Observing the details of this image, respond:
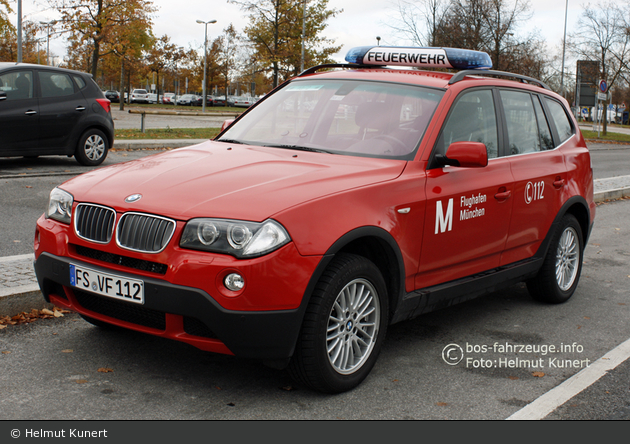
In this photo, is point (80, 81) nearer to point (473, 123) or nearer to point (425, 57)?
point (425, 57)

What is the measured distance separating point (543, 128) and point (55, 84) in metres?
9.44

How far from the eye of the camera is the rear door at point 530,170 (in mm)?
4953

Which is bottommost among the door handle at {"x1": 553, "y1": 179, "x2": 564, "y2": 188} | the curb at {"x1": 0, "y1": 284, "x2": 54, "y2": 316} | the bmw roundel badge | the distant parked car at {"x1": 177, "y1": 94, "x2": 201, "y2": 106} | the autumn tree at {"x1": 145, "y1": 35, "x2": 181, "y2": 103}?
the curb at {"x1": 0, "y1": 284, "x2": 54, "y2": 316}

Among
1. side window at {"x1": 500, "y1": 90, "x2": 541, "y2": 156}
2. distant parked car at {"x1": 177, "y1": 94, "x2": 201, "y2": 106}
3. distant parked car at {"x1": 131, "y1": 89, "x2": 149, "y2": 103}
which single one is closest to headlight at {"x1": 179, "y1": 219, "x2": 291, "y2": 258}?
side window at {"x1": 500, "y1": 90, "x2": 541, "y2": 156}

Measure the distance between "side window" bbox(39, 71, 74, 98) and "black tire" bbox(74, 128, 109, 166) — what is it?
0.83 m

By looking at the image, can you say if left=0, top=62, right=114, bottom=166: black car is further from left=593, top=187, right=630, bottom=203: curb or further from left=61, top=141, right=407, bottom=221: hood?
left=593, top=187, right=630, bottom=203: curb

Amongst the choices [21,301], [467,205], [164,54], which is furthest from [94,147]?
[164,54]

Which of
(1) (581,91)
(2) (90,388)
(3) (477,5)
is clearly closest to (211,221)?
(2) (90,388)

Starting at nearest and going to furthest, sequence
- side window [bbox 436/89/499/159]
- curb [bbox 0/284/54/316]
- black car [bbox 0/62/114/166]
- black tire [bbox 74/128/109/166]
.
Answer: side window [bbox 436/89/499/159]
curb [bbox 0/284/54/316]
black car [bbox 0/62/114/166]
black tire [bbox 74/128/109/166]

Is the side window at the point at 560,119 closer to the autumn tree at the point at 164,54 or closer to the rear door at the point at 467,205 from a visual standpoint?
the rear door at the point at 467,205

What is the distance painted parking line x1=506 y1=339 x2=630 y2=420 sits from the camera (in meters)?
3.50

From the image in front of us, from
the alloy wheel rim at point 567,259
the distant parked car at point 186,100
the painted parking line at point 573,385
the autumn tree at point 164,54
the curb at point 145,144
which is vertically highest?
the autumn tree at point 164,54

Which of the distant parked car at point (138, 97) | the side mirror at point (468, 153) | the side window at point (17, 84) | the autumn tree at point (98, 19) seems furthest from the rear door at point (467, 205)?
the distant parked car at point (138, 97)

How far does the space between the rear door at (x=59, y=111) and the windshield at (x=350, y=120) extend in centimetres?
822
